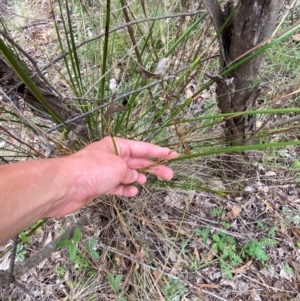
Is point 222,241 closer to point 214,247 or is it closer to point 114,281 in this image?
point 214,247

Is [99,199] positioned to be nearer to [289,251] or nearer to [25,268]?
[25,268]

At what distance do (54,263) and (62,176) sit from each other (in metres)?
0.73

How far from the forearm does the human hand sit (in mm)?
42

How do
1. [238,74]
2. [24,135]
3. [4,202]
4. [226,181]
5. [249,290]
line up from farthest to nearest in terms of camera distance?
[24,135], [226,181], [249,290], [238,74], [4,202]

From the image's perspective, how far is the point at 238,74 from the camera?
94 cm

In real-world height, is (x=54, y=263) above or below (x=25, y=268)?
below

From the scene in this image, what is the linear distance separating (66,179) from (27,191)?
0.39 ft

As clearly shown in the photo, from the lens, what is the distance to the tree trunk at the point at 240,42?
77cm

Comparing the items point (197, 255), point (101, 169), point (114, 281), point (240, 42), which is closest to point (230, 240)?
point (197, 255)

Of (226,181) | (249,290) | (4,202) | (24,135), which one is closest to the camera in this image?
(4,202)

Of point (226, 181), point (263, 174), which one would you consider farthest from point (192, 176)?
point (263, 174)

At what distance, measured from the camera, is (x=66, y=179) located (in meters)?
0.84

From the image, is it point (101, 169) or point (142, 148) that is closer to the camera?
point (101, 169)

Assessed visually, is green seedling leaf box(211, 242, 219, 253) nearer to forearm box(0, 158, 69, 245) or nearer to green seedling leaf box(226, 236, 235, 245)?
green seedling leaf box(226, 236, 235, 245)
